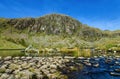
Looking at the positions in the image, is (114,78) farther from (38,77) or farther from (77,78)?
(38,77)

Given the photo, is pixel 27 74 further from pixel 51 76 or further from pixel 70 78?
pixel 70 78

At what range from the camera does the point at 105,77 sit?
1764 inches

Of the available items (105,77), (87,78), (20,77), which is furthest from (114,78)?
(20,77)

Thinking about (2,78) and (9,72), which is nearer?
(2,78)

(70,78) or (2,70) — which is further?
(2,70)

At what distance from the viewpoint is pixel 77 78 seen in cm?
4291

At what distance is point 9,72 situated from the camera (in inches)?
1794

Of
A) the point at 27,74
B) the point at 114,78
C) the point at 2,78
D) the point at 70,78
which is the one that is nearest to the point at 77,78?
the point at 70,78

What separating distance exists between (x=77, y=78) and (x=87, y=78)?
232 centimetres

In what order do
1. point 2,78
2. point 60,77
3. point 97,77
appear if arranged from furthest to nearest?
point 97,77, point 60,77, point 2,78

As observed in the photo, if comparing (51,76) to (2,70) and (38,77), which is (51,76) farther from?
(2,70)

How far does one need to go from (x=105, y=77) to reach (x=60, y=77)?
10.9 m

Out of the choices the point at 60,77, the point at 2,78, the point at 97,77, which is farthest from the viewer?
the point at 97,77

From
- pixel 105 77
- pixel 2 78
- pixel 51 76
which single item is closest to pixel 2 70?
pixel 2 78
